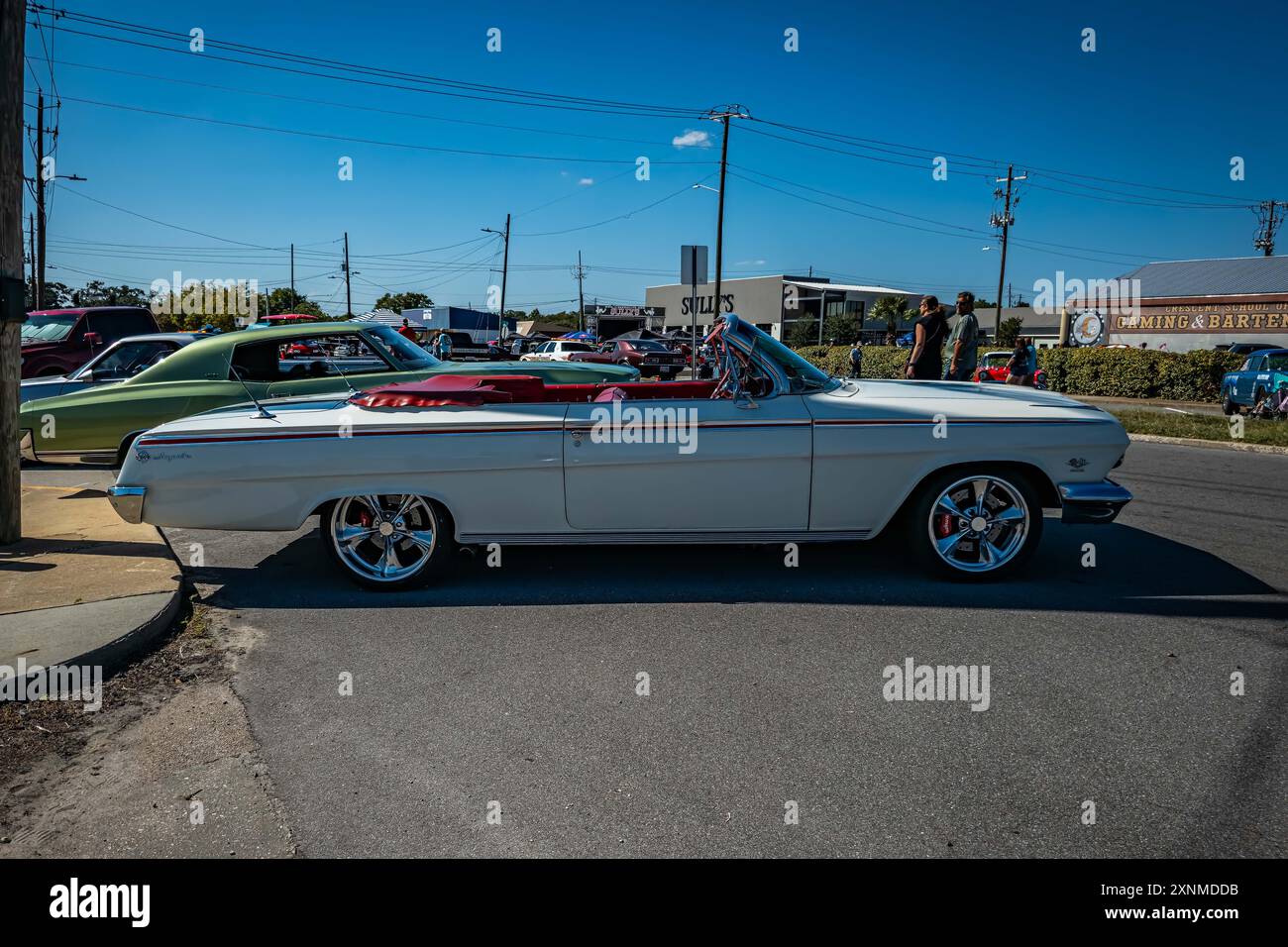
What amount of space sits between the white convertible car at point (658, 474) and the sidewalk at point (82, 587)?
459mm

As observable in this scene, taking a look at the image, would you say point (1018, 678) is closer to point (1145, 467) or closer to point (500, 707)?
point (500, 707)

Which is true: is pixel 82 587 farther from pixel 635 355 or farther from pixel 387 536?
pixel 635 355

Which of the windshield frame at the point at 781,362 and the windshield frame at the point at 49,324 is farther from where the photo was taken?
the windshield frame at the point at 49,324

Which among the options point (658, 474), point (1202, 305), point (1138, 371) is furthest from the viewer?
point (1202, 305)

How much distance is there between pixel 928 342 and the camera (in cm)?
919

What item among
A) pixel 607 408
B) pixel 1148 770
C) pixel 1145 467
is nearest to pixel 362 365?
pixel 607 408

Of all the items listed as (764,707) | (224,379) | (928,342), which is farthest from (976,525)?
(224,379)

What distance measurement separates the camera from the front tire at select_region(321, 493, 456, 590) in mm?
4828

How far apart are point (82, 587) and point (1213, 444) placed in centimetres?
1303

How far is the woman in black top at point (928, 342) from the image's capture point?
916cm

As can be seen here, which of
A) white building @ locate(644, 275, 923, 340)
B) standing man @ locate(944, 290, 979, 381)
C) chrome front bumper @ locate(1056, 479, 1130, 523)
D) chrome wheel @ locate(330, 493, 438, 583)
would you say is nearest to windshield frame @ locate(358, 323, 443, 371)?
chrome wheel @ locate(330, 493, 438, 583)

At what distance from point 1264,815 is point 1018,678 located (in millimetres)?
1059

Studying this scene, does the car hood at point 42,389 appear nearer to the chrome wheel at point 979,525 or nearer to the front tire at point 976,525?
the front tire at point 976,525

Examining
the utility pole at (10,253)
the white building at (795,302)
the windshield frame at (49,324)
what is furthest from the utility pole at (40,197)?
the white building at (795,302)
